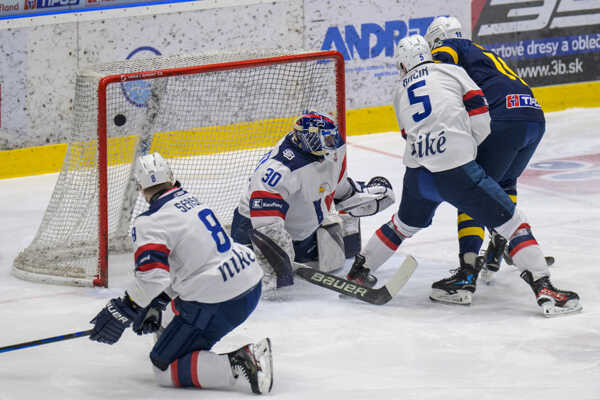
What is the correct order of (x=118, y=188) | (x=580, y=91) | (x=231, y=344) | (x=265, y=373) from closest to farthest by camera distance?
(x=265, y=373) < (x=231, y=344) < (x=118, y=188) < (x=580, y=91)

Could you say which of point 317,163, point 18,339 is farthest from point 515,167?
point 18,339

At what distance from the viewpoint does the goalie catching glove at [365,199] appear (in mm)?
4914

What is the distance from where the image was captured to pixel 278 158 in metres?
4.51

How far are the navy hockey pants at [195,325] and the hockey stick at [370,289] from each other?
41.6 inches

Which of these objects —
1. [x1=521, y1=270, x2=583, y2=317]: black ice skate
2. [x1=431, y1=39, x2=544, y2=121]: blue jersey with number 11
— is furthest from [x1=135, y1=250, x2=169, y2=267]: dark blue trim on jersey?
[x1=431, y1=39, x2=544, y2=121]: blue jersey with number 11

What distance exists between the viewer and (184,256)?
3.22m

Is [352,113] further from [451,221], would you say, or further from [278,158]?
[278,158]

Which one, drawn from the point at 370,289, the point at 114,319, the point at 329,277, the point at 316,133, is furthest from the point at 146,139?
the point at 114,319

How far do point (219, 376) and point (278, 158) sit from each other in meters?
1.47

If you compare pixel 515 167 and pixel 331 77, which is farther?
pixel 331 77

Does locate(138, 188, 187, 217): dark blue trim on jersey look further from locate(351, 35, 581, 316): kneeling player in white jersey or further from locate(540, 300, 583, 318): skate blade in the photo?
locate(540, 300, 583, 318): skate blade

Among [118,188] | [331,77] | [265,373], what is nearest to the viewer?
[265,373]

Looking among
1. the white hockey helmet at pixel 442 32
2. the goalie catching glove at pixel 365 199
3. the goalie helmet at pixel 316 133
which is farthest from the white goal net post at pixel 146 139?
the goalie helmet at pixel 316 133

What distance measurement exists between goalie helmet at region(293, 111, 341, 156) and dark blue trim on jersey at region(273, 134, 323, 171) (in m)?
0.04
